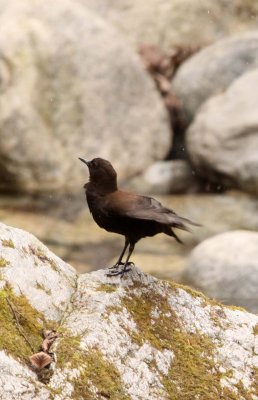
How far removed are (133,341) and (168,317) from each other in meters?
0.33

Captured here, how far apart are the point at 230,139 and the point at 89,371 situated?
930 centimetres

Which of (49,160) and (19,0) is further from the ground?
(19,0)

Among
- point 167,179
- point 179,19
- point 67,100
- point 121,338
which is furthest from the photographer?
point 179,19

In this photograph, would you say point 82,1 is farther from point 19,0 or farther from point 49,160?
point 49,160

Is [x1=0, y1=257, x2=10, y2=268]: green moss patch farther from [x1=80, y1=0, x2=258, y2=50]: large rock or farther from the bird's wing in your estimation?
[x1=80, y1=0, x2=258, y2=50]: large rock

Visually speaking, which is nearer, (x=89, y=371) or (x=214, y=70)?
(x=89, y=371)

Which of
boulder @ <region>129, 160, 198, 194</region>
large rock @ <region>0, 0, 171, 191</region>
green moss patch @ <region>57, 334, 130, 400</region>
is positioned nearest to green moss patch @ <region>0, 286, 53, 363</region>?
green moss patch @ <region>57, 334, 130, 400</region>

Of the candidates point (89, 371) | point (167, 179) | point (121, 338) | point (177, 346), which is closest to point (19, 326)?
point (89, 371)

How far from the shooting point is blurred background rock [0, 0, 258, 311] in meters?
12.2

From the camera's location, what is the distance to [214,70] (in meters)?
14.1

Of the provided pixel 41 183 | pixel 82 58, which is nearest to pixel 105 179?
pixel 41 183

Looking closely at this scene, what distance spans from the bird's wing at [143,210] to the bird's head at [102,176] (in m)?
0.11

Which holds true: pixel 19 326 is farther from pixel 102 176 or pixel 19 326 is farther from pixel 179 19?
pixel 179 19

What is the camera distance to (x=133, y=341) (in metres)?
3.77
